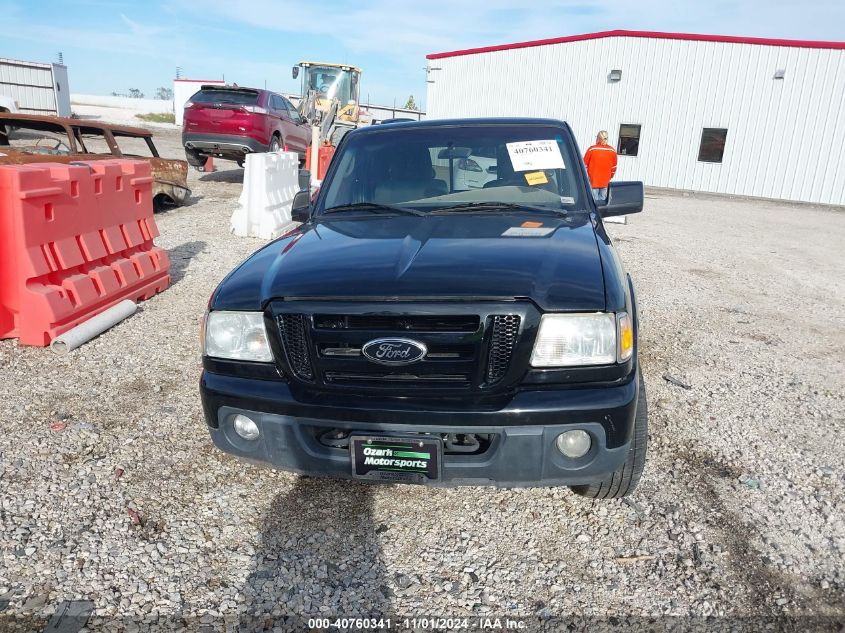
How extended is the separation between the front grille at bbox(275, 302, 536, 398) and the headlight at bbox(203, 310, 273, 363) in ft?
0.38

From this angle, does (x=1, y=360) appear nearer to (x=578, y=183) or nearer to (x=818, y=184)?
(x=578, y=183)

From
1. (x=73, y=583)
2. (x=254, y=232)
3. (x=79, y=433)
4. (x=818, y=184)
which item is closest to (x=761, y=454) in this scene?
(x=73, y=583)

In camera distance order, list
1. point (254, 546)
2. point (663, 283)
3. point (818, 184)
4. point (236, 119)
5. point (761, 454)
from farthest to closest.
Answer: point (818, 184) < point (236, 119) < point (663, 283) < point (761, 454) < point (254, 546)

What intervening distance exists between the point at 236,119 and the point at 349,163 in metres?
11.0

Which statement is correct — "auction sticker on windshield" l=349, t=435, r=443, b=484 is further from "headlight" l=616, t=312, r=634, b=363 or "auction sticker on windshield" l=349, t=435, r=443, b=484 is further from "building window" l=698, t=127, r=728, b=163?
"building window" l=698, t=127, r=728, b=163

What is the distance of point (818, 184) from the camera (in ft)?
66.9

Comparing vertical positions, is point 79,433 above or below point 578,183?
below

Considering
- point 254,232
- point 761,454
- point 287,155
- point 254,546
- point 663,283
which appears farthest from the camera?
point 287,155

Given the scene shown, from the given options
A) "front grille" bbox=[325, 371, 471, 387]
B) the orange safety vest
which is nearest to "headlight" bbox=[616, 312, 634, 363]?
"front grille" bbox=[325, 371, 471, 387]

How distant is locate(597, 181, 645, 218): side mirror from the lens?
378 centimetres

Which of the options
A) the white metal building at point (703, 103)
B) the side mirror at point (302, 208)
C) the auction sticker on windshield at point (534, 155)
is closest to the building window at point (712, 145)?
the white metal building at point (703, 103)

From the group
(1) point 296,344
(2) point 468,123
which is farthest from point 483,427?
(2) point 468,123

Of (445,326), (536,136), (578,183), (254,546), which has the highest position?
(536,136)

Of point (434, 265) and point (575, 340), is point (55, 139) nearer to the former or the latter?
point (434, 265)
